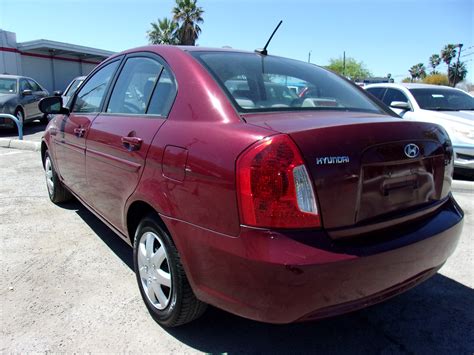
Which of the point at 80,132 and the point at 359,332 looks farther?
the point at 80,132

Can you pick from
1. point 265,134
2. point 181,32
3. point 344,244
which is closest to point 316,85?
point 265,134

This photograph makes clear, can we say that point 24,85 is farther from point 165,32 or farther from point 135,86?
point 165,32

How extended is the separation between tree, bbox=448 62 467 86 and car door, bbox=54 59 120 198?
211ft

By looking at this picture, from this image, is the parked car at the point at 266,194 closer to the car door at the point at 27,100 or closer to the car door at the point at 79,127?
the car door at the point at 79,127

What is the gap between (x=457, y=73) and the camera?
200 ft

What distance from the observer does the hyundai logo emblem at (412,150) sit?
6.85 feet

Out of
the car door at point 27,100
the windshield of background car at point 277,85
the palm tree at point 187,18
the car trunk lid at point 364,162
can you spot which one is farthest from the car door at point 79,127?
the palm tree at point 187,18

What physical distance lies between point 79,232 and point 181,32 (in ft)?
107

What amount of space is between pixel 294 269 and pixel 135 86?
1.91 metres

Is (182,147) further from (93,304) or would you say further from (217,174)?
(93,304)

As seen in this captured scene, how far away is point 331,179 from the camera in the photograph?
183 cm

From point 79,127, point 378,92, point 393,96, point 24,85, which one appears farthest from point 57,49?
point 79,127

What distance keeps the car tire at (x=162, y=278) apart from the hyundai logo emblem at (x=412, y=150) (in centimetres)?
132

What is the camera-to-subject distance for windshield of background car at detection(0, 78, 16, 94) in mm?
12000
